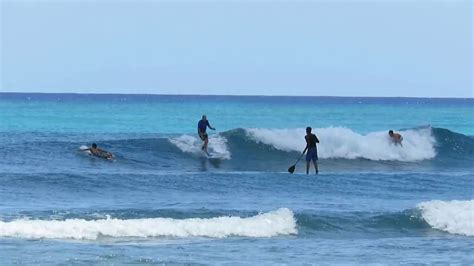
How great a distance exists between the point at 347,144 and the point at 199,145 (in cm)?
455

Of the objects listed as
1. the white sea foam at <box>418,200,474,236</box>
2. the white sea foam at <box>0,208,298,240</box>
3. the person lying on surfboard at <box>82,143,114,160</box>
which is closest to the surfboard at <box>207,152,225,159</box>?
the person lying on surfboard at <box>82,143,114,160</box>

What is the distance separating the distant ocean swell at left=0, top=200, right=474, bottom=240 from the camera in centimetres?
1493

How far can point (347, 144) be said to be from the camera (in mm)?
30234

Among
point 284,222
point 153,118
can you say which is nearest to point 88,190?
point 284,222

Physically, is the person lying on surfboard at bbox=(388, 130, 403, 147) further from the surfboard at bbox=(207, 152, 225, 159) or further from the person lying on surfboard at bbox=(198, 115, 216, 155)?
the person lying on surfboard at bbox=(198, 115, 216, 155)

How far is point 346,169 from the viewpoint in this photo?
27484 mm

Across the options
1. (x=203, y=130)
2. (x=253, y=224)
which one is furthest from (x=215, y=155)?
(x=253, y=224)

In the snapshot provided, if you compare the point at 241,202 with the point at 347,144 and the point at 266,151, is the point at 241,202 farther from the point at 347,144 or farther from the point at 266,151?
the point at 347,144

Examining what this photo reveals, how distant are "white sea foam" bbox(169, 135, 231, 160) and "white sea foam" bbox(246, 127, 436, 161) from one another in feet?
3.85

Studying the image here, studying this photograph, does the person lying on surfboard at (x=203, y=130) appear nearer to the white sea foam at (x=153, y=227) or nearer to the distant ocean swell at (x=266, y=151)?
the distant ocean swell at (x=266, y=151)

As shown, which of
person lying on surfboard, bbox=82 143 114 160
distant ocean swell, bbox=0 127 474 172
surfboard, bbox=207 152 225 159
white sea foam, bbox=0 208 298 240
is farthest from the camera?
surfboard, bbox=207 152 225 159

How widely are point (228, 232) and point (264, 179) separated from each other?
696cm

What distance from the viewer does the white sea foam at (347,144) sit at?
29781 millimetres

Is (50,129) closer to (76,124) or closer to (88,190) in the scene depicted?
(76,124)
